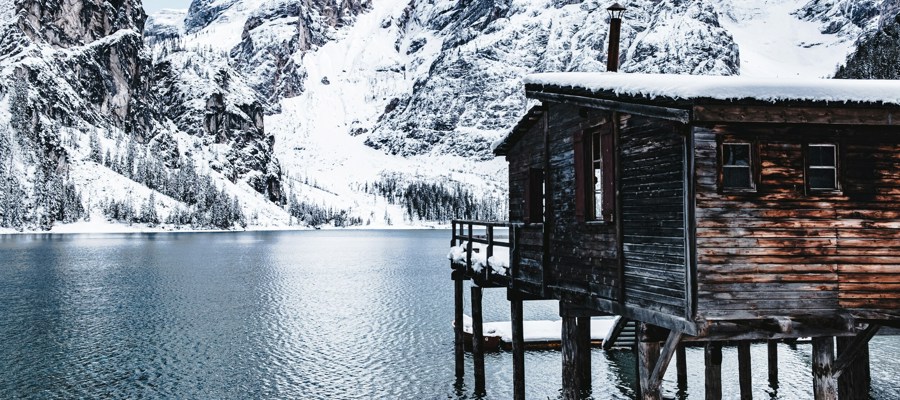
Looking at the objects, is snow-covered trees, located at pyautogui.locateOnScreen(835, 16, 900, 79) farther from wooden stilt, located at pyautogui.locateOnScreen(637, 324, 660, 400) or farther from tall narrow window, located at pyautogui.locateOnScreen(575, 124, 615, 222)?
wooden stilt, located at pyautogui.locateOnScreen(637, 324, 660, 400)

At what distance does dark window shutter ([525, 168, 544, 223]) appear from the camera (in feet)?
72.2

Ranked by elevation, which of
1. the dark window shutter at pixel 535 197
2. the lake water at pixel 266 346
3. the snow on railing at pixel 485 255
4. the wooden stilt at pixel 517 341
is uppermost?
the dark window shutter at pixel 535 197

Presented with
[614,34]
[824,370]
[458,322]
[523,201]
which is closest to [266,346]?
[458,322]

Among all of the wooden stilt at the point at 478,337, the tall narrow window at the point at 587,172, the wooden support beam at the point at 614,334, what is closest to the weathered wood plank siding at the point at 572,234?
the tall narrow window at the point at 587,172

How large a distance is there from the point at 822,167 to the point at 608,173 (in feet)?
14.8

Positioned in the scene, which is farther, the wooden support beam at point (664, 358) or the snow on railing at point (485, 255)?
the snow on railing at point (485, 255)

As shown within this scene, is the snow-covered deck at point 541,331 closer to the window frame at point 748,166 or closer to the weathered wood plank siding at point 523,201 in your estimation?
the weathered wood plank siding at point 523,201

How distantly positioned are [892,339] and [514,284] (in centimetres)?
2942

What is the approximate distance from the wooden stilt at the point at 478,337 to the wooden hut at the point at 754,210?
10678 millimetres

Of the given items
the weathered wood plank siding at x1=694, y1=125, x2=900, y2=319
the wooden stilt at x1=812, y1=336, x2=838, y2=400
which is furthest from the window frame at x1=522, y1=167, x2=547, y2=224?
the wooden stilt at x1=812, y1=336, x2=838, y2=400

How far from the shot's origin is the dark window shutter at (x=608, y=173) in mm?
16766

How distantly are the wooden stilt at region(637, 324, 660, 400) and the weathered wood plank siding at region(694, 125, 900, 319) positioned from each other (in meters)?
2.24

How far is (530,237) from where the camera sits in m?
22.3

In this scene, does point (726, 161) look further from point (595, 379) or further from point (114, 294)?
point (114, 294)
